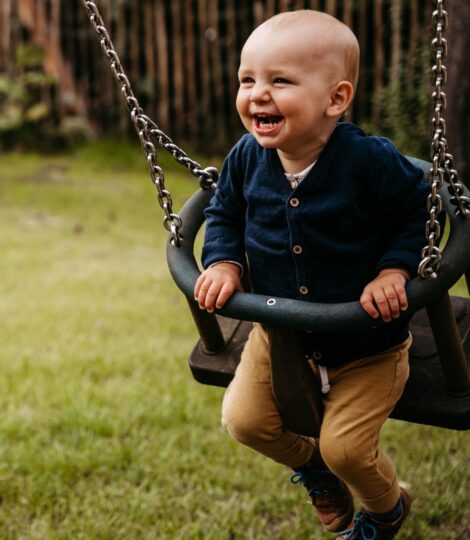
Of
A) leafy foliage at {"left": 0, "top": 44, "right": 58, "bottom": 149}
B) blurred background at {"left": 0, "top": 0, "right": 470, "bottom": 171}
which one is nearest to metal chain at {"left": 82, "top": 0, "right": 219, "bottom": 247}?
blurred background at {"left": 0, "top": 0, "right": 470, "bottom": 171}

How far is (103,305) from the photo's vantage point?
4672 mm

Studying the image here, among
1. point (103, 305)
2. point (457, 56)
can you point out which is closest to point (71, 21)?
point (103, 305)

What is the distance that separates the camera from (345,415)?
6.77ft

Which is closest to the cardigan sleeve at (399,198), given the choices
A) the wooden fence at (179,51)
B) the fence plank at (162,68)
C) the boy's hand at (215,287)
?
the boy's hand at (215,287)

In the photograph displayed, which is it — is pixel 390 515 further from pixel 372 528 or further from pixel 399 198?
pixel 399 198

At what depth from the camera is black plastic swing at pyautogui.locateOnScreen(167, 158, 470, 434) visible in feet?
5.92

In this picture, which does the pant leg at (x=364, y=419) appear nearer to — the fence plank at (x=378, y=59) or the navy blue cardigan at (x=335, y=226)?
the navy blue cardigan at (x=335, y=226)

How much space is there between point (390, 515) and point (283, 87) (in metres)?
1.18

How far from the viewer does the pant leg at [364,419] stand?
2037mm

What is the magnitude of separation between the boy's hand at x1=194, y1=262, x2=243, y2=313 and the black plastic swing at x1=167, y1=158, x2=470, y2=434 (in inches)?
0.8

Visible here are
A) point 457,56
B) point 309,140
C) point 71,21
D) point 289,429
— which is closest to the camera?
point 309,140

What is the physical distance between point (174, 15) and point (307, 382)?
21.6 ft

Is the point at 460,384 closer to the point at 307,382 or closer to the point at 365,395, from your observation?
the point at 365,395

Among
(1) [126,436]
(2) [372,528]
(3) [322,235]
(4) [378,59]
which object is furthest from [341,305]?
(4) [378,59]
